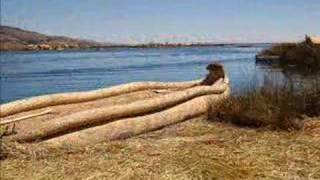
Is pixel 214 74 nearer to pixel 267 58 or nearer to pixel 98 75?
pixel 98 75

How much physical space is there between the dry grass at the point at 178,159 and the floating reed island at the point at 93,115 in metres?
0.28

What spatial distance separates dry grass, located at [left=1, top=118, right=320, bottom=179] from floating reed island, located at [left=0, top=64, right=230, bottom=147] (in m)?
Answer: 0.28

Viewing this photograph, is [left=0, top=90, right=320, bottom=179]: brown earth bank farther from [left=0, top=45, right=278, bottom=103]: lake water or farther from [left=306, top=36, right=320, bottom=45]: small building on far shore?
[left=306, top=36, right=320, bottom=45]: small building on far shore

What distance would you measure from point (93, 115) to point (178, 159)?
1739 millimetres

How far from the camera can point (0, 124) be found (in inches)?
273

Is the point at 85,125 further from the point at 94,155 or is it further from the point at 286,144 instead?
the point at 286,144

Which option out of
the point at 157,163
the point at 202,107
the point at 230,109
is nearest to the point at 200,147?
the point at 157,163

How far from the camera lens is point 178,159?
21.2ft

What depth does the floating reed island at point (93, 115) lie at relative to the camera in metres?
7.23

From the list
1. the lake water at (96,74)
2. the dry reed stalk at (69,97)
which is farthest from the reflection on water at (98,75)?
the dry reed stalk at (69,97)

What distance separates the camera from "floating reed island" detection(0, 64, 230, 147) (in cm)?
723

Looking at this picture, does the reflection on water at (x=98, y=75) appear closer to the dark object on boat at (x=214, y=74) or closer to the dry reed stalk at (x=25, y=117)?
the dark object on boat at (x=214, y=74)

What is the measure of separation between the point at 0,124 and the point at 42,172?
1.18 m

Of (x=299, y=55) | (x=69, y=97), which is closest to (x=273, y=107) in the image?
→ (x=69, y=97)
